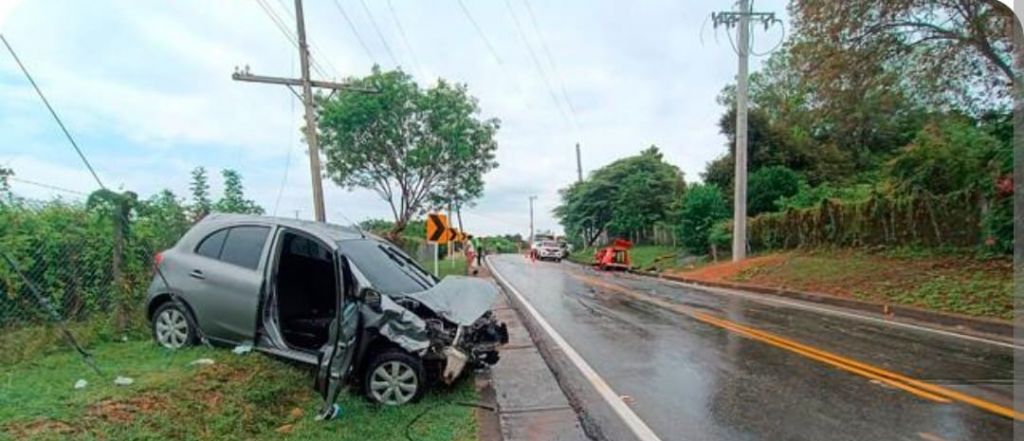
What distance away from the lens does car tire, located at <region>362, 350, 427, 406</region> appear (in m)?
5.87

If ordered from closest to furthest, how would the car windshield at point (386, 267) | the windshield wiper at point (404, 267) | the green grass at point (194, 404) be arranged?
the green grass at point (194, 404) → the car windshield at point (386, 267) → the windshield wiper at point (404, 267)

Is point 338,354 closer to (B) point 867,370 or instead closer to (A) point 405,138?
(B) point 867,370

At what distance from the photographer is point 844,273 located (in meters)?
17.1

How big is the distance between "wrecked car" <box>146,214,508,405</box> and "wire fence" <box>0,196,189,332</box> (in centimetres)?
103

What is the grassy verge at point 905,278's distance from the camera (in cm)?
1216

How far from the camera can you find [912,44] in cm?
1470

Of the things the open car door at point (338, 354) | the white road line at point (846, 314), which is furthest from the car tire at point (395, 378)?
the white road line at point (846, 314)

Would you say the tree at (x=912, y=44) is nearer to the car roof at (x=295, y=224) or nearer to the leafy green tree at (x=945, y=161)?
the leafy green tree at (x=945, y=161)

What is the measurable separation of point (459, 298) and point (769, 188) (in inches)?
1077

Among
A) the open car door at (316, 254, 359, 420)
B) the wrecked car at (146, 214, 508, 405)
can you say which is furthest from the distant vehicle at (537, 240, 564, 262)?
the open car door at (316, 254, 359, 420)

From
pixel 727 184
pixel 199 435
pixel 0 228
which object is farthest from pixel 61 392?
pixel 727 184

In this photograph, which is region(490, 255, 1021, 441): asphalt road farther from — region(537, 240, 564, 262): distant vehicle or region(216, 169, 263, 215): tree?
region(537, 240, 564, 262): distant vehicle

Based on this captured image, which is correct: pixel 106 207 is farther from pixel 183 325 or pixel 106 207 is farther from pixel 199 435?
pixel 199 435

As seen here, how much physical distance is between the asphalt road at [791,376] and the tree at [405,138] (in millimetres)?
17344
